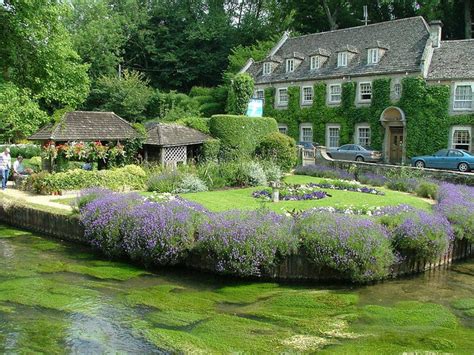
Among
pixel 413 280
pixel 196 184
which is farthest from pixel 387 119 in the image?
pixel 413 280

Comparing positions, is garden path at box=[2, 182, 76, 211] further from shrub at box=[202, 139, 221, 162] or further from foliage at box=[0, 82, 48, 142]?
shrub at box=[202, 139, 221, 162]

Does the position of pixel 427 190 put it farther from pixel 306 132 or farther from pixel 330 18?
pixel 330 18

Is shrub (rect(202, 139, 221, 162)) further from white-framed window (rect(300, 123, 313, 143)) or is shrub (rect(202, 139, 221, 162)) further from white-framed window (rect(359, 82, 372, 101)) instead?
white-framed window (rect(300, 123, 313, 143))

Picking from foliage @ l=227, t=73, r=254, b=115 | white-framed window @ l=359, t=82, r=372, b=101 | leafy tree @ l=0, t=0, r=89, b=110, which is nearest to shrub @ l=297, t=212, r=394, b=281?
leafy tree @ l=0, t=0, r=89, b=110

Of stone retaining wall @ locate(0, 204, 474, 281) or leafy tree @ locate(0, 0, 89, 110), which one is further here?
leafy tree @ locate(0, 0, 89, 110)

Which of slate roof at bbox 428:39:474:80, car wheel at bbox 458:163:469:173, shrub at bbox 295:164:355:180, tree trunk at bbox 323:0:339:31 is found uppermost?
tree trunk at bbox 323:0:339:31

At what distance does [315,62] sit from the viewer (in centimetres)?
4138

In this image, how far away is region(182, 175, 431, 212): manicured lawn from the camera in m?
17.5

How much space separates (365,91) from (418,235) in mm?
26860

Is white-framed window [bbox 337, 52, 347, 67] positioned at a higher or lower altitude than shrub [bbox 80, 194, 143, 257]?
higher

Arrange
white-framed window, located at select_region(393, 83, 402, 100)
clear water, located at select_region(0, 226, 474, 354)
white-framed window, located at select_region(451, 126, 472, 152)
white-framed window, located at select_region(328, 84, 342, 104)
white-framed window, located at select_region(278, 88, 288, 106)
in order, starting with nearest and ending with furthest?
clear water, located at select_region(0, 226, 474, 354) → white-framed window, located at select_region(451, 126, 472, 152) → white-framed window, located at select_region(393, 83, 402, 100) → white-framed window, located at select_region(328, 84, 342, 104) → white-framed window, located at select_region(278, 88, 288, 106)

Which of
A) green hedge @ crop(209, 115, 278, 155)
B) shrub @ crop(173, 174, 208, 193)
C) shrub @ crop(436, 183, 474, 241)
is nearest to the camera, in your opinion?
shrub @ crop(436, 183, 474, 241)

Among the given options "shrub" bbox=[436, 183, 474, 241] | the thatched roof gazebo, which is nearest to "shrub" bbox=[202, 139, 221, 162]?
the thatched roof gazebo

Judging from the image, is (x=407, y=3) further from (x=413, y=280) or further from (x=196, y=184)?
(x=413, y=280)
